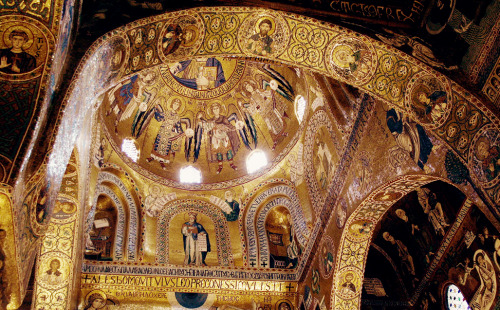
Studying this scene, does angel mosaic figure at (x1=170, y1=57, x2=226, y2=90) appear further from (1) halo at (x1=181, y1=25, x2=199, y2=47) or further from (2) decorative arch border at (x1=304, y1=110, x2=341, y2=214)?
(1) halo at (x1=181, y1=25, x2=199, y2=47)

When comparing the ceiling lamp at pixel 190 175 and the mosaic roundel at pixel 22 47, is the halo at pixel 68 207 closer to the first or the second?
the ceiling lamp at pixel 190 175

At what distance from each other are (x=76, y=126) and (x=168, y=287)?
7.66m

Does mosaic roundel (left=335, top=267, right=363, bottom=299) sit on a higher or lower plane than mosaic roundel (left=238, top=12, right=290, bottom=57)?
lower

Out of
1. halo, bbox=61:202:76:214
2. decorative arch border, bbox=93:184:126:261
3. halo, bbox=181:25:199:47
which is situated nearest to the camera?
halo, bbox=181:25:199:47

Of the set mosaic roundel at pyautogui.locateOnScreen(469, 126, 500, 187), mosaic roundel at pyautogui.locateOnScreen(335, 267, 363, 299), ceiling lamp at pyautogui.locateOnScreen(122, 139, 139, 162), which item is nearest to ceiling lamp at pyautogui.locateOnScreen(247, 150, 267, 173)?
ceiling lamp at pyautogui.locateOnScreen(122, 139, 139, 162)

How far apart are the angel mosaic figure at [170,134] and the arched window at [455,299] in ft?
27.8

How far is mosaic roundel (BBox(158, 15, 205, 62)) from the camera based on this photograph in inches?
304

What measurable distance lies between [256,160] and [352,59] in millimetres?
7432

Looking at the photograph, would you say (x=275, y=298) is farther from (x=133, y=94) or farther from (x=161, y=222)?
(x=133, y=94)

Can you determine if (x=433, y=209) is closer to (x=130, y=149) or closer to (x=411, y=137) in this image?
(x=411, y=137)

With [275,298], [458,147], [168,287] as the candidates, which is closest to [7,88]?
[458,147]

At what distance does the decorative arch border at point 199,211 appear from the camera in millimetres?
14219

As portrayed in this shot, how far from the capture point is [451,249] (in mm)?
10992

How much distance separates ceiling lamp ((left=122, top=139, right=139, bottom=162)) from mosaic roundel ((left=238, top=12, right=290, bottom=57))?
7.26 m
